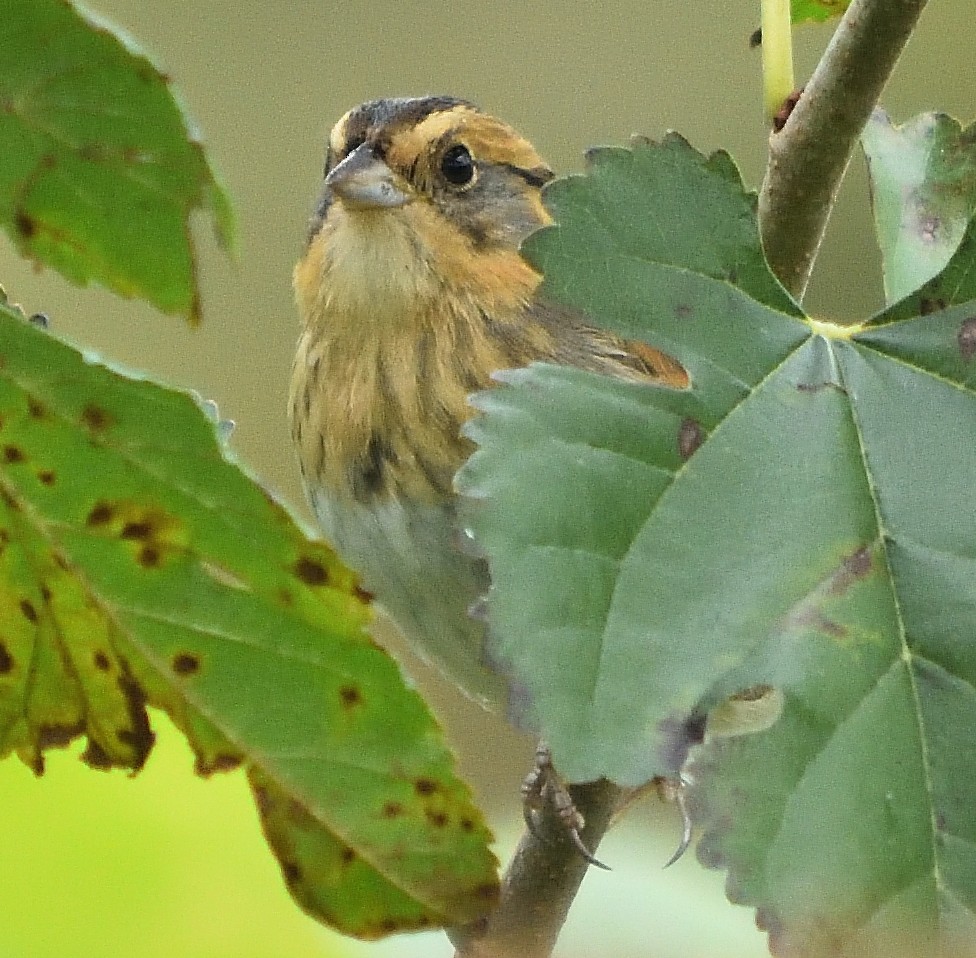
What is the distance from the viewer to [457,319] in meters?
1.97

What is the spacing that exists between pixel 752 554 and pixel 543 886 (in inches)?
24.2

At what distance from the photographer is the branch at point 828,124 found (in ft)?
3.84

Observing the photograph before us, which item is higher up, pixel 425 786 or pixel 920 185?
pixel 920 185

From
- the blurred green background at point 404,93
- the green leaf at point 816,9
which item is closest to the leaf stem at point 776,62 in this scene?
the green leaf at point 816,9

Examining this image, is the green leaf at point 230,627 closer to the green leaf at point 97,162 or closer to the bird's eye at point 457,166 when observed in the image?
the green leaf at point 97,162

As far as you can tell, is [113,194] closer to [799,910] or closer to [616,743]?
[616,743]

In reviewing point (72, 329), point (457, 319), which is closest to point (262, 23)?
point (72, 329)

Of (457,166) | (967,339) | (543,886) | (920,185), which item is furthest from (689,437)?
(457,166)

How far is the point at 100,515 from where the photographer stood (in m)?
0.89

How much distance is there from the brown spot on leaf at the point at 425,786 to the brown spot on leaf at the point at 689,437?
289 mm

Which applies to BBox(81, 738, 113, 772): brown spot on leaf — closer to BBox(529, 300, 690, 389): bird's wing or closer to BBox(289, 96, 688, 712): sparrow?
BBox(289, 96, 688, 712): sparrow

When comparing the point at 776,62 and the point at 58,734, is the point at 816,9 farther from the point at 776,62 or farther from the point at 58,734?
the point at 58,734

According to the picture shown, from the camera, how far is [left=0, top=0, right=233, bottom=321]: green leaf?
84 centimetres

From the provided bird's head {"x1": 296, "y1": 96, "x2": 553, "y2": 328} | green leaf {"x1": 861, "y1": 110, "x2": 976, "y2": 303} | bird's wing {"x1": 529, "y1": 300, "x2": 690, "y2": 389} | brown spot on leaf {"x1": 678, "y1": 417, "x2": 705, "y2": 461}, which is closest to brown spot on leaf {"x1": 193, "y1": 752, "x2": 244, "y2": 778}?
brown spot on leaf {"x1": 678, "y1": 417, "x2": 705, "y2": 461}
